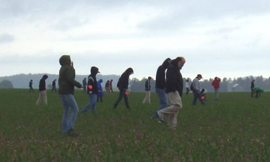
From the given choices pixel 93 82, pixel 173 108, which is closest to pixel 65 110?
pixel 173 108

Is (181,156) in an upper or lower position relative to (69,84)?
lower

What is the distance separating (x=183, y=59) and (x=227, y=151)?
406cm

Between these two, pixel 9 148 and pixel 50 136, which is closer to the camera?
pixel 9 148

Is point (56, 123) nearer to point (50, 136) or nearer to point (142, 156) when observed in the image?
point (50, 136)

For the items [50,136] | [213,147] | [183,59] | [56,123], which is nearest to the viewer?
[213,147]

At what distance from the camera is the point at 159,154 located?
7.93 meters

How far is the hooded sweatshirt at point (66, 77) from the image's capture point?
1063 centimetres

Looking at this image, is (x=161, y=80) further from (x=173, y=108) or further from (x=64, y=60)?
(x=64, y=60)

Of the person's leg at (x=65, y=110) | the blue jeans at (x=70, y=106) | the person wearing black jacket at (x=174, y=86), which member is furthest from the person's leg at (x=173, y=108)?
the person's leg at (x=65, y=110)

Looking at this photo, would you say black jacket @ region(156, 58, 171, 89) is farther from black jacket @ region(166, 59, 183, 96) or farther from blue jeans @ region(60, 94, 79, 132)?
blue jeans @ region(60, 94, 79, 132)

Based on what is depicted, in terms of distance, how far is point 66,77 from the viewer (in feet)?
35.0

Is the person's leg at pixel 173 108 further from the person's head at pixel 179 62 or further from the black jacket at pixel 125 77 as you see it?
the black jacket at pixel 125 77

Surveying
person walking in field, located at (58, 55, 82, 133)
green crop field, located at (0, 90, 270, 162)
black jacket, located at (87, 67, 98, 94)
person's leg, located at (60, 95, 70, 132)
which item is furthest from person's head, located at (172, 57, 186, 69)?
black jacket, located at (87, 67, 98, 94)

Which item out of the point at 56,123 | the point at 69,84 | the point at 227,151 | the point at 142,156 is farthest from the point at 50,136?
the point at 227,151
